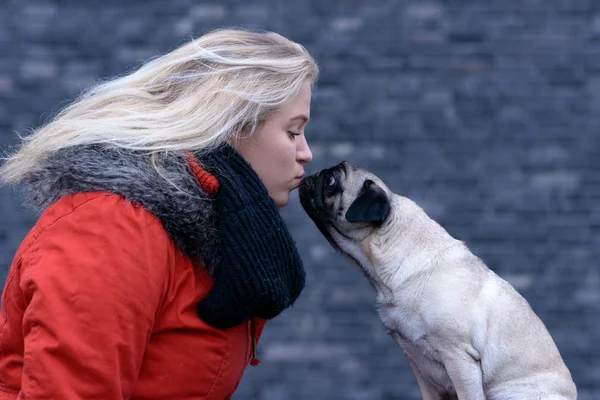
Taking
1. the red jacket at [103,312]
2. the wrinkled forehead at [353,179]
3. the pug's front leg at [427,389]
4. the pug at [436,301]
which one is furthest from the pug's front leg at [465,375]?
the red jacket at [103,312]

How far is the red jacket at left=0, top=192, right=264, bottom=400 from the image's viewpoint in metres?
2.09

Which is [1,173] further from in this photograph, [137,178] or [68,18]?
[68,18]

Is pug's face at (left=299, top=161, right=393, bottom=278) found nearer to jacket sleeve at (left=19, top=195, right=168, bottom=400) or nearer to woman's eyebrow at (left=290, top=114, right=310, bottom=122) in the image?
woman's eyebrow at (left=290, top=114, right=310, bottom=122)

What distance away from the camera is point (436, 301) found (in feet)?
9.84

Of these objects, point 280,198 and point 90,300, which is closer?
point 90,300

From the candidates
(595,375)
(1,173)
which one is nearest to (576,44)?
(595,375)

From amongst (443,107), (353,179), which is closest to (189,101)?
(353,179)

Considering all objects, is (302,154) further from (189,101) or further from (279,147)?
(189,101)

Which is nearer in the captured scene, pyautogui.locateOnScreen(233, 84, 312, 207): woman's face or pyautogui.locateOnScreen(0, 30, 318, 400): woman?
pyautogui.locateOnScreen(0, 30, 318, 400): woman

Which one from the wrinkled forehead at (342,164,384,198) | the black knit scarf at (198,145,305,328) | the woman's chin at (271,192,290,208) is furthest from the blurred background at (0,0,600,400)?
the black knit scarf at (198,145,305,328)

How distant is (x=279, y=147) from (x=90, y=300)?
0.81m

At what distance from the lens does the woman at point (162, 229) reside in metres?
2.12

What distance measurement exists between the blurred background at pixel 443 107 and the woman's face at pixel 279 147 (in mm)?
2673

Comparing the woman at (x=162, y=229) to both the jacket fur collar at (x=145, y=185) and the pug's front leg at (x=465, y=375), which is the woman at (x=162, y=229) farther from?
the pug's front leg at (x=465, y=375)
